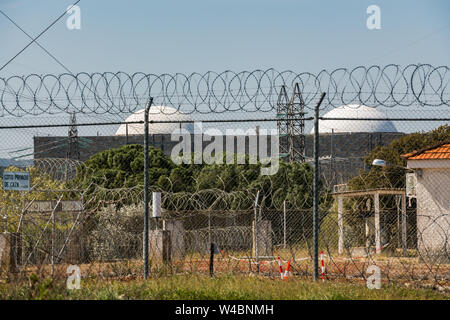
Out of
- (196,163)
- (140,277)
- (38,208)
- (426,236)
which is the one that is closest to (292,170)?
(196,163)

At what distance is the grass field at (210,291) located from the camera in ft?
25.8

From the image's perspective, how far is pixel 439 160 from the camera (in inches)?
760

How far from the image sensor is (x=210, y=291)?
889 cm

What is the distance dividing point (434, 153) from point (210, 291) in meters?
12.6

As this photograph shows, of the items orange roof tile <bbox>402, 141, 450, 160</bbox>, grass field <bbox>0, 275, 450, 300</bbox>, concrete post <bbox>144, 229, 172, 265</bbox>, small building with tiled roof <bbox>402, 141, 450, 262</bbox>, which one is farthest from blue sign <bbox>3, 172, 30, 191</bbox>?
orange roof tile <bbox>402, 141, 450, 160</bbox>

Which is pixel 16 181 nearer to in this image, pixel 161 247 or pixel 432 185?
pixel 161 247

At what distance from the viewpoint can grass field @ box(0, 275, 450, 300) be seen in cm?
787

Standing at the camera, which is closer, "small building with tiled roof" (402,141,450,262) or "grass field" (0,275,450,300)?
"grass field" (0,275,450,300)

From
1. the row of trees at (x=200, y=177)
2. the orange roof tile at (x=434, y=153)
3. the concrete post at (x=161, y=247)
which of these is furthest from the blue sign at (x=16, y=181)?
the row of trees at (x=200, y=177)

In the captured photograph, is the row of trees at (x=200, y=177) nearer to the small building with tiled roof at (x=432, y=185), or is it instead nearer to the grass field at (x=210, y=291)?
the small building with tiled roof at (x=432, y=185)

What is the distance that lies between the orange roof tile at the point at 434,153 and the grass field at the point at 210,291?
9769 mm

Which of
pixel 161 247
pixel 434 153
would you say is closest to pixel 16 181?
pixel 161 247

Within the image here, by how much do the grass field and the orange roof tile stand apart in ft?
32.1

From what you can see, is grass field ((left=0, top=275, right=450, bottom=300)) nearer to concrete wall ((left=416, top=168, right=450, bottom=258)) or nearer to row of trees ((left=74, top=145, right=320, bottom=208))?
concrete wall ((left=416, top=168, right=450, bottom=258))
